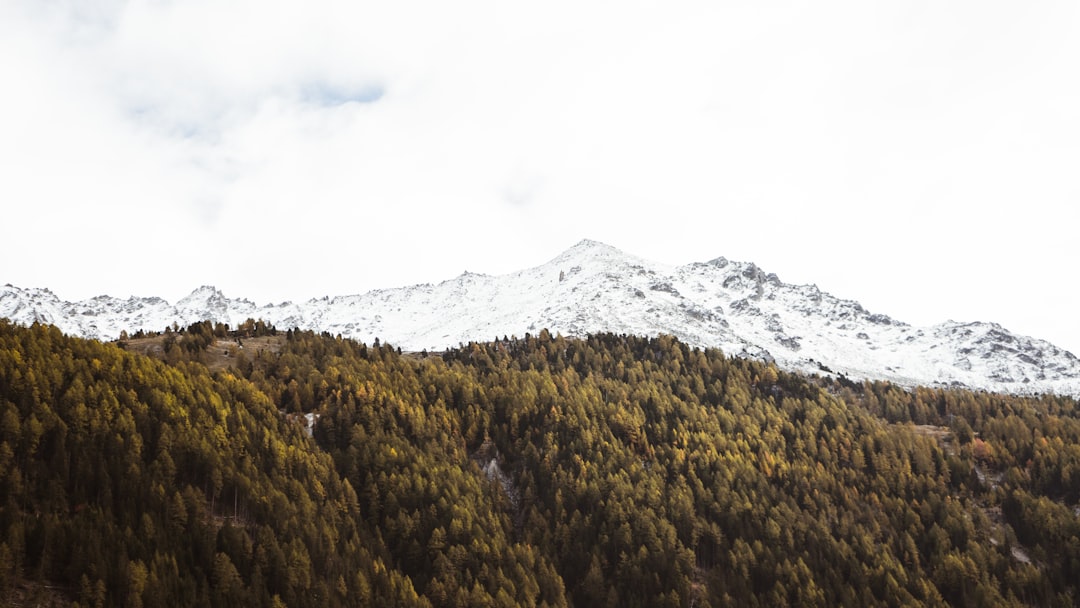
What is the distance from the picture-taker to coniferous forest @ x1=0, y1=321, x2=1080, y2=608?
366 feet

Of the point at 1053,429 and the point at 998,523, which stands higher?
the point at 1053,429

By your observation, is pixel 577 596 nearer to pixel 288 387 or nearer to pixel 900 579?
pixel 900 579

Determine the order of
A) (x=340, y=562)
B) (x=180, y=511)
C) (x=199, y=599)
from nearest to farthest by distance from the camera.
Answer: (x=199, y=599) < (x=180, y=511) < (x=340, y=562)

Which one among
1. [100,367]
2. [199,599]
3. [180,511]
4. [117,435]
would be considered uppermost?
[100,367]

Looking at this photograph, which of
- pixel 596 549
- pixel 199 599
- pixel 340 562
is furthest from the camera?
pixel 596 549

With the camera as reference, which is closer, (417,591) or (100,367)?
(417,591)

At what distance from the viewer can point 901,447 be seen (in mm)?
190000

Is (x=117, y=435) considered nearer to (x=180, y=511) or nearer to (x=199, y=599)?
(x=180, y=511)

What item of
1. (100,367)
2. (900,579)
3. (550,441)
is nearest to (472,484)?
(550,441)

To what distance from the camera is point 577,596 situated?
14288cm

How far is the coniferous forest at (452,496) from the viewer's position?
4390 inches

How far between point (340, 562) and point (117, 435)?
143 feet

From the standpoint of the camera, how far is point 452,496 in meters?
147

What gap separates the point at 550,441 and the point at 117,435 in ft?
303
